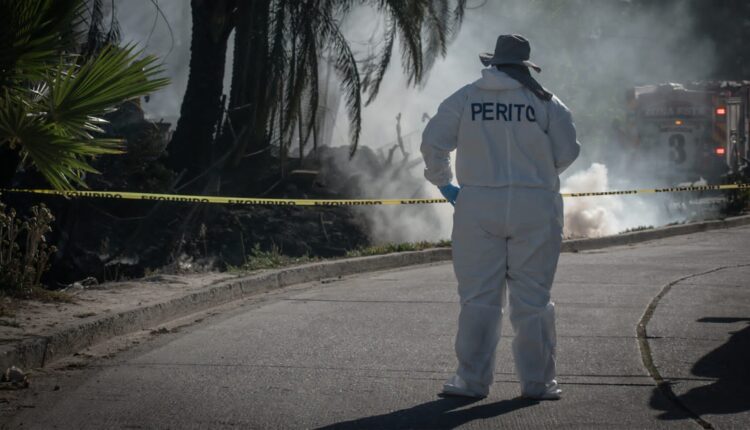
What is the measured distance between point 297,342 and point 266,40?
718 cm

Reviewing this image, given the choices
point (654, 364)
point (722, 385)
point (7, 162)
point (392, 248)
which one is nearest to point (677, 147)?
point (392, 248)

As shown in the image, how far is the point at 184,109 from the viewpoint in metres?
15.4

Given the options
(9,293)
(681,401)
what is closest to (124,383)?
(9,293)

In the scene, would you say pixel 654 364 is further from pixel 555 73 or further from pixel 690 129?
pixel 555 73

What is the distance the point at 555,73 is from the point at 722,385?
27299 millimetres

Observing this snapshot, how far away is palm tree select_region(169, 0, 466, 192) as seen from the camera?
13816 millimetres

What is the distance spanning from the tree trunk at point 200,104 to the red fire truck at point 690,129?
11327 millimetres

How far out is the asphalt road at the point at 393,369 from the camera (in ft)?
17.5

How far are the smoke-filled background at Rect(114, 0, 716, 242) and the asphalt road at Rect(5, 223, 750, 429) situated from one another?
639cm

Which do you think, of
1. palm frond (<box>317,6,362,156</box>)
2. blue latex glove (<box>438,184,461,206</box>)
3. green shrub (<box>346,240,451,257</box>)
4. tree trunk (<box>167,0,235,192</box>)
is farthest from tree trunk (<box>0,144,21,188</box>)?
tree trunk (<box>167,0,235,192</box>)

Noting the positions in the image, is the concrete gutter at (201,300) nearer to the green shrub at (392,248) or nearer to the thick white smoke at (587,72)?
the green shrub at (392,248)

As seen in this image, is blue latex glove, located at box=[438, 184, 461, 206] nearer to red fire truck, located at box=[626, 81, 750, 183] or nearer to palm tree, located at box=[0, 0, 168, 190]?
palm tree, located at box=[0, 0, 168, 190]

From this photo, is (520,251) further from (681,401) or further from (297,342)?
(297,342)

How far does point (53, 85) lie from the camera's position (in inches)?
248
